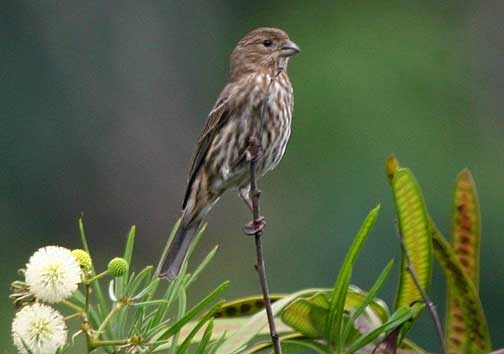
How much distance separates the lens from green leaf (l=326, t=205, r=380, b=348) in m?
2.33

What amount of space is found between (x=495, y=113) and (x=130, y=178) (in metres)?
4.62

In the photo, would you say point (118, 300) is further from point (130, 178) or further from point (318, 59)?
point (318, 59)

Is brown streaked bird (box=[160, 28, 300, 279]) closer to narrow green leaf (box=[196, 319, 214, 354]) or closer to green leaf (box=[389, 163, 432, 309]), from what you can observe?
green leaf (box=[389, 163, 432, 309])

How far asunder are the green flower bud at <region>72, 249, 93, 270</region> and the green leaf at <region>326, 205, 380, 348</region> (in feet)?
1.72

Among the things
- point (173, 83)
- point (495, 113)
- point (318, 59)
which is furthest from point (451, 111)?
point (173, 83)

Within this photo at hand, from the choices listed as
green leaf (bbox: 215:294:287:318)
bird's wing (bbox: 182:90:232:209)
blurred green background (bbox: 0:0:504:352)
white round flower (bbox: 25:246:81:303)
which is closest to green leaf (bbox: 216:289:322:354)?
green leaf (bbox: 215:294:287:318)

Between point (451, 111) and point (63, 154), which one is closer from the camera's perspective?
point (63, 154)

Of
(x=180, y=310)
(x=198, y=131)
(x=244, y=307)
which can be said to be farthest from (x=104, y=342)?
(x=198, y=131)

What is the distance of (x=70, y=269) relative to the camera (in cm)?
200

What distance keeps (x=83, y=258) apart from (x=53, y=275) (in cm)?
9

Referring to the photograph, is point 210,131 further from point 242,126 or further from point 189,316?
point 189,316

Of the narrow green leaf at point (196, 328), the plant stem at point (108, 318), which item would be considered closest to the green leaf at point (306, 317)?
the narrow green leaf at point (196, 328)

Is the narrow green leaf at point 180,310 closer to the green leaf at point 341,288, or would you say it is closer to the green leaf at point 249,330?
the green leaf at point 249,330

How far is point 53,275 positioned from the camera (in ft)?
6.45
